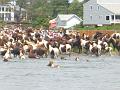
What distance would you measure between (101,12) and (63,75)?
86197mm

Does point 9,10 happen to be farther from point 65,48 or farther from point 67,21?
point 65,48

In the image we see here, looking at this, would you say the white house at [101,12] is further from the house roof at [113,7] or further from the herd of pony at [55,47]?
the herd of pony at [55,47]

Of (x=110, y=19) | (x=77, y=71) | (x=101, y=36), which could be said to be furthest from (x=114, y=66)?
(x=110, y=19)

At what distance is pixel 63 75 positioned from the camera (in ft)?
106

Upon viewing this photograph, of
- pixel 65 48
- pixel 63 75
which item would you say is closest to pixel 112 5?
pixel 65 48

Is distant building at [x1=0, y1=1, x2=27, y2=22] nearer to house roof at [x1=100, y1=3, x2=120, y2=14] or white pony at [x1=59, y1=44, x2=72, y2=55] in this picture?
house roof at [x1=100, y1=3, x2=120, y2=14]

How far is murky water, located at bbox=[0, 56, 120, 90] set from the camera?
91.8 ft

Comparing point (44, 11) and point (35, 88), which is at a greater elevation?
point (44, 11)

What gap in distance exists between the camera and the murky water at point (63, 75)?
27969mm

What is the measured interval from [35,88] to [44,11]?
121 metres

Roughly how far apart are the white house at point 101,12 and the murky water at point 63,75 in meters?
71.6

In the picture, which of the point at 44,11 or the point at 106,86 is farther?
the point at 44,11

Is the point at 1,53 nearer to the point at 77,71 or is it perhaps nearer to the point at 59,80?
the point at 77,71

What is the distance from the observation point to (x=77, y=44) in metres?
47.0
